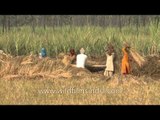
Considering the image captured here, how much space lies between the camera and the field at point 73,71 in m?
10.3

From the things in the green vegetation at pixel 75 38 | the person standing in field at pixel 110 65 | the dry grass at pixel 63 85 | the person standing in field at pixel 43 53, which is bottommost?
the dry grass at pixel 63 85

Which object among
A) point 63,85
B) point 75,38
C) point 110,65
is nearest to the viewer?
point 63,85

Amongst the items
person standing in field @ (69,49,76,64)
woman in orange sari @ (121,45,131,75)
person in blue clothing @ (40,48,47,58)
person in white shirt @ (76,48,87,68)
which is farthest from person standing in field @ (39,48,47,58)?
woman in orange sari @ (121,45,131,75)

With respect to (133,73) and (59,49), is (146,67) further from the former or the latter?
(59,49)

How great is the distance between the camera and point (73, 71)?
1071 centimetres

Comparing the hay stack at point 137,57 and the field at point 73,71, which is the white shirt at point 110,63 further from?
the hay stack at point 137,57

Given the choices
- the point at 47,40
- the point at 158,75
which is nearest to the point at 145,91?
the point at 158,75

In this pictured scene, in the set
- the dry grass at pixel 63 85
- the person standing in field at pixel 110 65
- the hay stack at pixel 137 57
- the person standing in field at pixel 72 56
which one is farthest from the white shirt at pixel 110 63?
the person standing in field at pixel 72 56

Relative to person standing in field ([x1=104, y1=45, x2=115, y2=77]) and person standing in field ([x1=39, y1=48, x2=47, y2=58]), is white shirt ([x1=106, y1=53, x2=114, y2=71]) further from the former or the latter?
person standing in field ([x1=39, y1=48, x2=47, y2=58])

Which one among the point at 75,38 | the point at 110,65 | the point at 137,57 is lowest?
the point at 110,65

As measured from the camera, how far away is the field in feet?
33.9

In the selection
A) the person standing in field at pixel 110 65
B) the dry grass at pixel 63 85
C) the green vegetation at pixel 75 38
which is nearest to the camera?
the dry grass at pixel 63 85

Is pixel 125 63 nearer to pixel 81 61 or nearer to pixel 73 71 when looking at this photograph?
pixel 81 61

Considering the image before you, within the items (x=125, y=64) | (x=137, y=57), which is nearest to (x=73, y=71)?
(x=125, y=64)
